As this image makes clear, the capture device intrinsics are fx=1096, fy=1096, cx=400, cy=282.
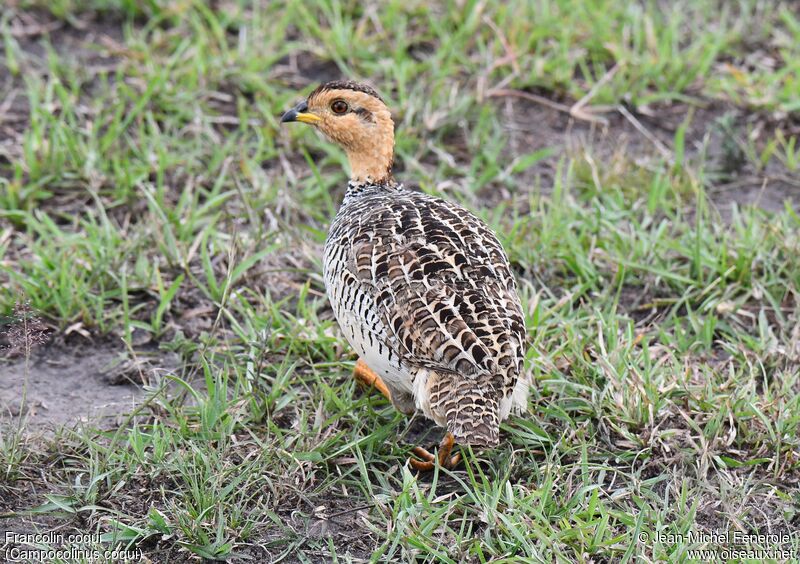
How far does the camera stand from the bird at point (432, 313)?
14.0 ft

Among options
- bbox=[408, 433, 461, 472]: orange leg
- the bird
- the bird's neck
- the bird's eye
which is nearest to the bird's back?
the bird

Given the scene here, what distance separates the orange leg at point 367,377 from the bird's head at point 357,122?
3.36ft

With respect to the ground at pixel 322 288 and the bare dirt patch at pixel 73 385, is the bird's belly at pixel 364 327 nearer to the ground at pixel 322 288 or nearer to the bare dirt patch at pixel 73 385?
the ground at pixel 322 288

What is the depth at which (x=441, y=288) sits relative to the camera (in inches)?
177

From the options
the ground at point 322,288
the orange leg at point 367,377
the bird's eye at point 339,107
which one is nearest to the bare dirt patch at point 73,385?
the ground at point 322,288

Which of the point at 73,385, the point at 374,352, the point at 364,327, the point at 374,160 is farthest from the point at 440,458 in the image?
the point at 73,385

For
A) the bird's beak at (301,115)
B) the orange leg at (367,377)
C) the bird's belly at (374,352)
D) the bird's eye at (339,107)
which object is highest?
the bird's eye at (339,107)

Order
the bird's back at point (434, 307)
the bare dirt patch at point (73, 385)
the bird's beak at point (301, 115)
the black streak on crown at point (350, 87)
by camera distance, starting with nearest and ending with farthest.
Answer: the bird's back at point (434, 307) < the bare dirt patch at point (73, 385) < the black streak on crown at point (350, 87) < the bird's beak at point (301, 115)

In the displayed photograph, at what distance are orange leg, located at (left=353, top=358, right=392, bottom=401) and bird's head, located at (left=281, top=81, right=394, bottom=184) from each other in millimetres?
1024

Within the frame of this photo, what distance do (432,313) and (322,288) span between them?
62.7 inches

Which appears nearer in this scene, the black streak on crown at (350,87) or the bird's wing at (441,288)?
the bird's wing at (441,288)

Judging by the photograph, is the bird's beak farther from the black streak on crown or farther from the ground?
the ground

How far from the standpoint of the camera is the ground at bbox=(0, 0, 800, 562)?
172 inches

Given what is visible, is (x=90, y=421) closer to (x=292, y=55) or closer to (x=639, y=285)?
(x=639, y=285)
